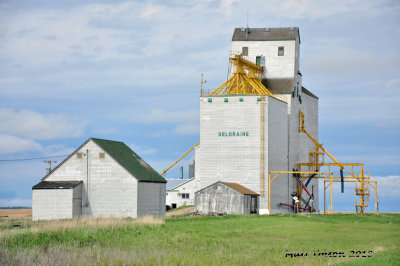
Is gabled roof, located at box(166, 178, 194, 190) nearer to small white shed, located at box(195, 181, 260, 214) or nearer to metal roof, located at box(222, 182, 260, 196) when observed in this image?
metal roof, located at box(222, 182, 260, 196)

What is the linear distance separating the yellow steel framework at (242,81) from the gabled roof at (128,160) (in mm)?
16372

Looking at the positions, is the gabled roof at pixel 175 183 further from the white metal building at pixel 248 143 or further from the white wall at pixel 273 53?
the white wall at pixel 273 53

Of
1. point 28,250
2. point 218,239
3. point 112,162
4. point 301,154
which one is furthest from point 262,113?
point 28,250

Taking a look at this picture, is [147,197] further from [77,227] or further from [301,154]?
[301,154]

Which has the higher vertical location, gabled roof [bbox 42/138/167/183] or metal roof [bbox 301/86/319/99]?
metal roof [bbox 301/86/319/99]

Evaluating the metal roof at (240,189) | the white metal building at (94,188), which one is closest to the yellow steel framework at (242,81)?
the metal roof at (240,189)

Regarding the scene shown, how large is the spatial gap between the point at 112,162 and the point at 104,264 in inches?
1380

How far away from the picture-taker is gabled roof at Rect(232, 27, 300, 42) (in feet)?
276

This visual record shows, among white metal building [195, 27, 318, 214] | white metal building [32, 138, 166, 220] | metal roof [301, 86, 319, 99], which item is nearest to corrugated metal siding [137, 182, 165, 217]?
white metal building [32, 138, 166, 220]

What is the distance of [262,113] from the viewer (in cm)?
7088

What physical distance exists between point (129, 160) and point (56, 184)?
724cm

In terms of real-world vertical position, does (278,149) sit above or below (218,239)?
above

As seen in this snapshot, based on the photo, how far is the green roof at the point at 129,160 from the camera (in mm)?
58219

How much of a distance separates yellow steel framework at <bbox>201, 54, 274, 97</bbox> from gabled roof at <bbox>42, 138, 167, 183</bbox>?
16372 mm
